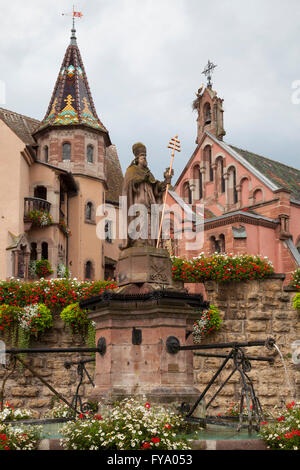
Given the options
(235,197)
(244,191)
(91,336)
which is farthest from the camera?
(235,197)

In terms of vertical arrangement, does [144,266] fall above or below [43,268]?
below

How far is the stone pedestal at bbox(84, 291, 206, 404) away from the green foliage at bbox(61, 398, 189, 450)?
1383 millimetres

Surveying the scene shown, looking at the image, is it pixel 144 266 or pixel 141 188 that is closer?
pixel 144 266

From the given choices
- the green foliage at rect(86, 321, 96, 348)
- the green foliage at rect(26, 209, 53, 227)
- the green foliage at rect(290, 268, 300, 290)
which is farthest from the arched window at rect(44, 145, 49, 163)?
the green foliage at rect(290, 268, 300, 290)

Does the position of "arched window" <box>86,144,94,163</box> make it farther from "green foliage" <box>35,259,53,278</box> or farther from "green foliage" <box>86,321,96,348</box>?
"green foliage" <box>86,321,96,348</box>

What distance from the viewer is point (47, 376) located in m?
16.5

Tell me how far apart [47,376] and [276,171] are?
1342 inches

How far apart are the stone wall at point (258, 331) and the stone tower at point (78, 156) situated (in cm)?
2104

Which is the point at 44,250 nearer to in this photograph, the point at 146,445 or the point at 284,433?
the point at 146,445

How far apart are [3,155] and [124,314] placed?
25575 mm

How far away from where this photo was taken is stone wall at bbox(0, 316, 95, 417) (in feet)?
53.0

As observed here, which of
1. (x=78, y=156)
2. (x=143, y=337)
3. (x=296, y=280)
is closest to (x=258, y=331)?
(x=296, y=280)

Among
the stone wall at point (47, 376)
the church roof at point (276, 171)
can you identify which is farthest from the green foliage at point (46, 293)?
the church roof at point (276, 171)
